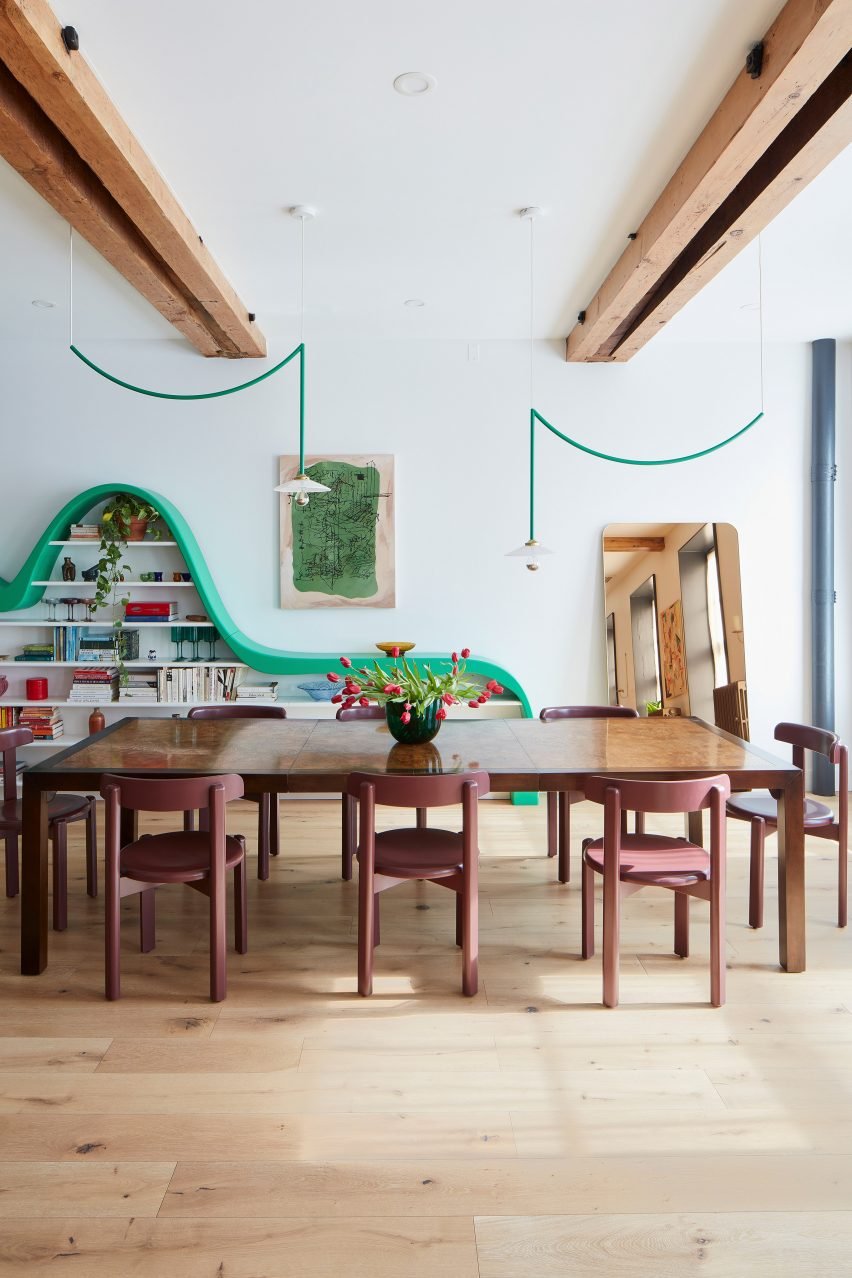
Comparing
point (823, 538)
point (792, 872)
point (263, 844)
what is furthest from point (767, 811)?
point (823, 538)

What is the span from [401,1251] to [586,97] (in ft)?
11.2

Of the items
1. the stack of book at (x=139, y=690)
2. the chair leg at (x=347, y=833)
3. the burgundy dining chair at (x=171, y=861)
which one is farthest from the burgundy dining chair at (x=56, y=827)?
the stack of book at (x=139, y=690)

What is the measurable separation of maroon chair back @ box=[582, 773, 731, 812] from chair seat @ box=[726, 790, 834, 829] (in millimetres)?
682

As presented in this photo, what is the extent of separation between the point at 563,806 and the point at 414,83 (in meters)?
3.10

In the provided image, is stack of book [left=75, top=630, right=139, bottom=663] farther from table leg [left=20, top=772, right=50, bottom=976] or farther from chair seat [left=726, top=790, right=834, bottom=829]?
chair seat [left=726, top=790, right=834, bottom=829]

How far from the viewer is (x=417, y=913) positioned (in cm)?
388

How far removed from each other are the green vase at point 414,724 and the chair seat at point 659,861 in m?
0.81

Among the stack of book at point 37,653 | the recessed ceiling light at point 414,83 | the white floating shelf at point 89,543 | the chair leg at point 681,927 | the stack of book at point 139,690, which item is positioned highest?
the recessed ceiling light at point 414,83

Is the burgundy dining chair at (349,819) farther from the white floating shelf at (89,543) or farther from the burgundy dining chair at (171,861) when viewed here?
the white floating shelf at (89,543)

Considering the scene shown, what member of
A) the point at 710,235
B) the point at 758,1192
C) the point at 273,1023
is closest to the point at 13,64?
the point at 710,235

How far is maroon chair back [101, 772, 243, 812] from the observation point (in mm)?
2983

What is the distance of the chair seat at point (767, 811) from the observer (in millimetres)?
3602

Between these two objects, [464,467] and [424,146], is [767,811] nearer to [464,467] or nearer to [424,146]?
[424,146]

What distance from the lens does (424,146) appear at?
3.38 meters
